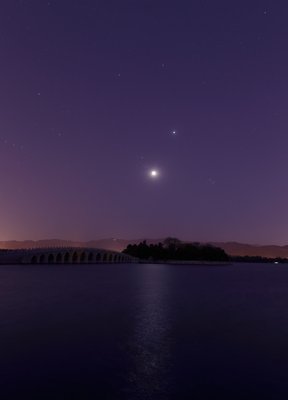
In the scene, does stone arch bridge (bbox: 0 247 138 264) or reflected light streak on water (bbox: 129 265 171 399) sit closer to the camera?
reflected light streak on water (bbox: 129 265 171 399)

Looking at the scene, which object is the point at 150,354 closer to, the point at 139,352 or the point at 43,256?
A: the point at 139,352

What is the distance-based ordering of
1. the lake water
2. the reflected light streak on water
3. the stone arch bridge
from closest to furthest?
the lake water → the reflected light streak on water → the stone arch bridge

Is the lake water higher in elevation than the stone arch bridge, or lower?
lower

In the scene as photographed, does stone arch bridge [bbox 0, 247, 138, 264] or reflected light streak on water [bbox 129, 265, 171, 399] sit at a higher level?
stone arch bridge [bbox 0, 247, 138, 264]

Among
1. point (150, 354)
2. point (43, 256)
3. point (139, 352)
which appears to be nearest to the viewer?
point (150, 354)

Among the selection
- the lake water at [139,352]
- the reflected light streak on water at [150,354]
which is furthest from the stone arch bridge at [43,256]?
the reflected light streak on water at [150,354]

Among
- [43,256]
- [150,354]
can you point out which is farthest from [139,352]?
[43,256]

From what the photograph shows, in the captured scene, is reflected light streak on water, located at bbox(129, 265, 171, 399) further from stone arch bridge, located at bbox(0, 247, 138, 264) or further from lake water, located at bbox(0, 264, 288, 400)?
stone arch bridge, located at bbox(0, 247, 138, 264)

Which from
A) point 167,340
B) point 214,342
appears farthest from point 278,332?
point 167,340

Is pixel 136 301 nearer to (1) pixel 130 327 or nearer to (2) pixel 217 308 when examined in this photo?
(2) pixel 217 308

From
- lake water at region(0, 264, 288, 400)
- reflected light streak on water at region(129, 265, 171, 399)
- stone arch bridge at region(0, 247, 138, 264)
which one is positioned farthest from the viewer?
stone arch bridge at region(0, 247, 138, 264)

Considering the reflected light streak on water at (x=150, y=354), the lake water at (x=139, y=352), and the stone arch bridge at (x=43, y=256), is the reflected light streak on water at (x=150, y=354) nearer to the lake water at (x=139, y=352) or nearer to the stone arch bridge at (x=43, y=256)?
the lake water at (x=139, y=352)

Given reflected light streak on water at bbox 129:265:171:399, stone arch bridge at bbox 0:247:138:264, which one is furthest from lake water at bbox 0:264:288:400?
stone arch bridge at bbox 0:247:138:264

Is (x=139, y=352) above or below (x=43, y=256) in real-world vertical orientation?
below
